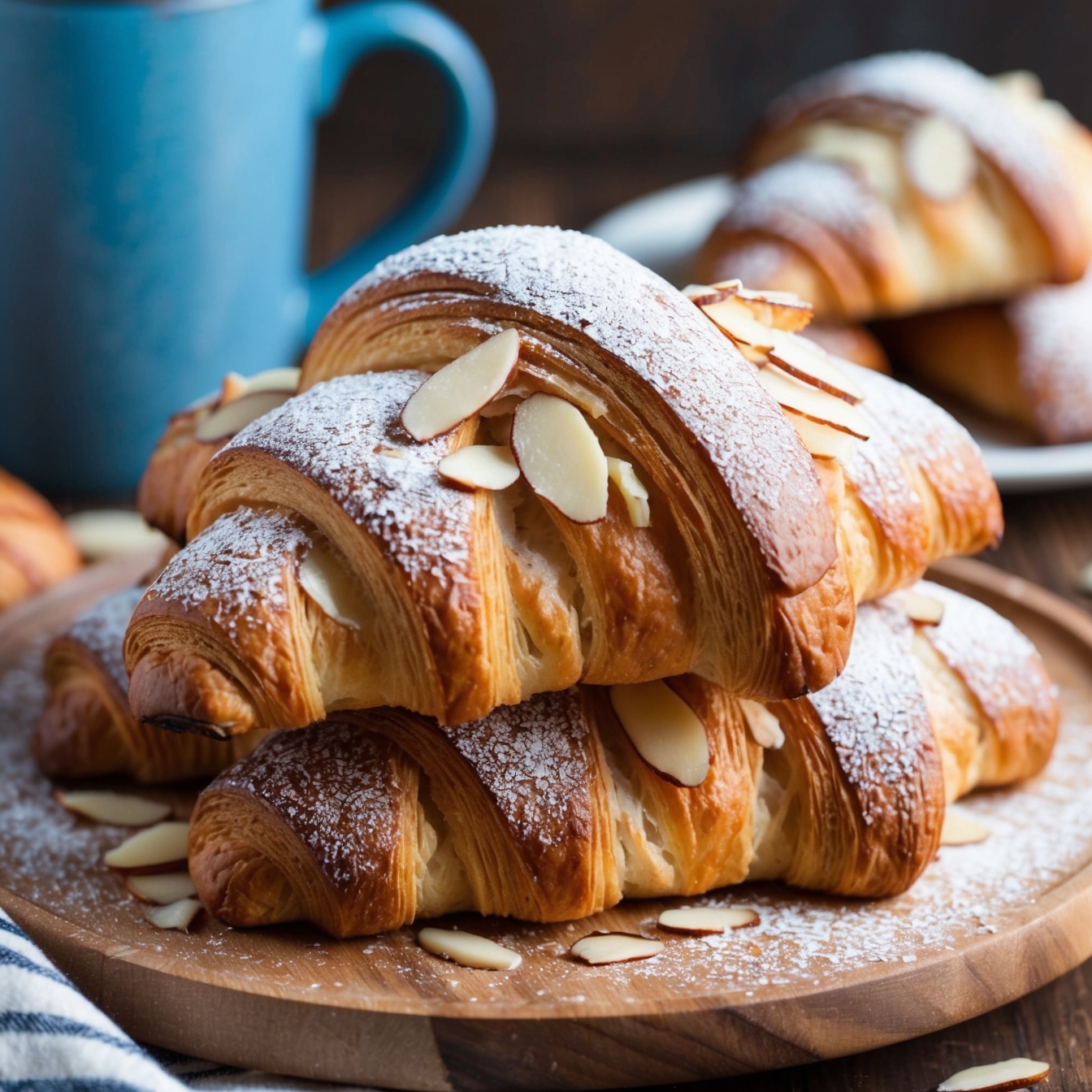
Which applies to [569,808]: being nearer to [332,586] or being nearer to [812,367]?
[332,586]

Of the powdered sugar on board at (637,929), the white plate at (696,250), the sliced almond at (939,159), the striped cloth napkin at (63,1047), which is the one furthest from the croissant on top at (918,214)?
the striped cloth napkin at (63,1047)

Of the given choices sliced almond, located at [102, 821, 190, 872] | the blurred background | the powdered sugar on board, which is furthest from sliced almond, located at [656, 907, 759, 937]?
the blurred background

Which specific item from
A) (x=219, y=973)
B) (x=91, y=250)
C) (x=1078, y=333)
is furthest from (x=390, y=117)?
(x=219, y=973)

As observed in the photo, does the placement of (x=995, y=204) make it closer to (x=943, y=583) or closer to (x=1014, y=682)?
(x=943, y=583)

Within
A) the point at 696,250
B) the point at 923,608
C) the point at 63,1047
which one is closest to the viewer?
the point at 63,1047

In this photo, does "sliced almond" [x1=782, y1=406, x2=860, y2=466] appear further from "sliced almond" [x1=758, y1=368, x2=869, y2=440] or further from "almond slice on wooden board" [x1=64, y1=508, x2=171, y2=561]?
"almond slice on wooden board" [x1=64, y1=508, x2=171, y2=561]

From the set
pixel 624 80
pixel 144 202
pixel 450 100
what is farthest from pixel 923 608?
pixel 624 80
